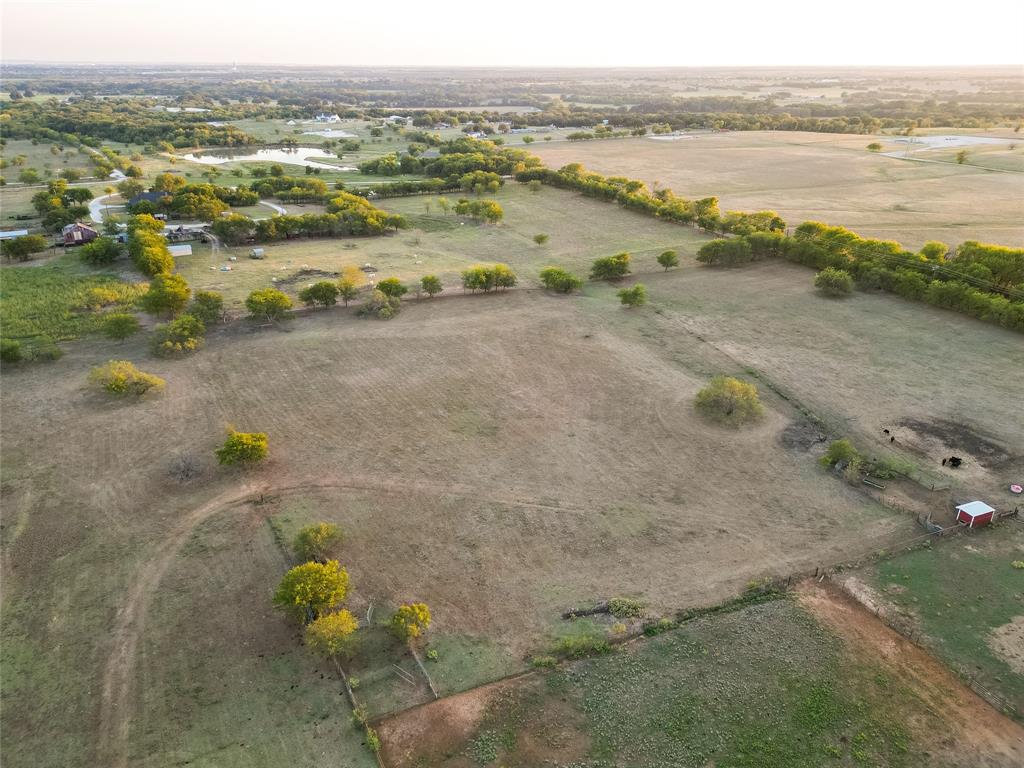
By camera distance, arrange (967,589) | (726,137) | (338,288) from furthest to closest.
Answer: (726,137), (338,288), (967,589)

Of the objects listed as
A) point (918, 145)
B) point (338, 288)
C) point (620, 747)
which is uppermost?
point (918, 145)

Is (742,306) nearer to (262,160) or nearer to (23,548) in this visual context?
(23,548)

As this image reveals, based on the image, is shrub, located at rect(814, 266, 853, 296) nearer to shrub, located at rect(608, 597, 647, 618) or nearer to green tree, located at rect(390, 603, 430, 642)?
shrub, located at rect(608, 597, 647, 618)

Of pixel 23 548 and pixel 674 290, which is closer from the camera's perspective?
pixel 23 548

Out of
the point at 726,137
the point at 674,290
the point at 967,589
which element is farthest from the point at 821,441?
the point at 726,137

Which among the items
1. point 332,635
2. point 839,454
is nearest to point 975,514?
point 839,454

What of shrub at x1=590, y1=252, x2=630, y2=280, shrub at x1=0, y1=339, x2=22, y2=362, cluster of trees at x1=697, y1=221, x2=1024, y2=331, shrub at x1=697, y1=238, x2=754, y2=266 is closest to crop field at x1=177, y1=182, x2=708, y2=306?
Answer: shrub at x1=590, y1=252, x2=630, y2=280
